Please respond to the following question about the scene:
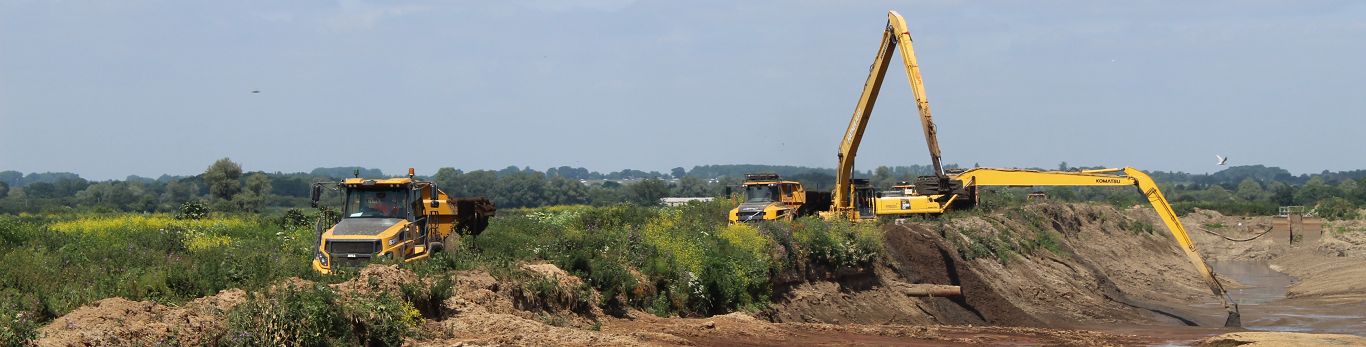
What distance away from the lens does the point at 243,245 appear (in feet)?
96.9

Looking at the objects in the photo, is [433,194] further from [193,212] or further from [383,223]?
[193,212]

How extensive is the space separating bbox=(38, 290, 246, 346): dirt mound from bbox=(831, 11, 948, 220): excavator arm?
84.8 feet

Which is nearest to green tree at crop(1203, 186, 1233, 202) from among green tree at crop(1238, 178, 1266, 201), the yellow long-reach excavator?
green tree at crop(1238, 178, 1266, 201)

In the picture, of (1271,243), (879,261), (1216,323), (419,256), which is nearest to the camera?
(419,256)

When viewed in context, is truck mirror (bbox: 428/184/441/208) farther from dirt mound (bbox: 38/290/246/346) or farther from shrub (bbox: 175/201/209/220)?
shrub (bbox: 175/201/209/220)

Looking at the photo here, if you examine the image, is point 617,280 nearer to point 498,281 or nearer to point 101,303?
point 498,281

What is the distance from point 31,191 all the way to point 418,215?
317ft

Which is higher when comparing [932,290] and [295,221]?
[295,221]

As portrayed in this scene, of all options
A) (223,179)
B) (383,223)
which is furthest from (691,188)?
(383,223)

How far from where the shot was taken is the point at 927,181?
2046 inches

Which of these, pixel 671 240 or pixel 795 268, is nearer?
pixel 671 240

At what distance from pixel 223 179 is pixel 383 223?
205 feet

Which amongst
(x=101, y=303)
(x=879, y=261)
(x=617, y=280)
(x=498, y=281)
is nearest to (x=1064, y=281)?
(x=879, y=261)

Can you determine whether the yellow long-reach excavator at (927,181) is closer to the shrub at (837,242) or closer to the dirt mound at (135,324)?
the shrub at (837,242)
